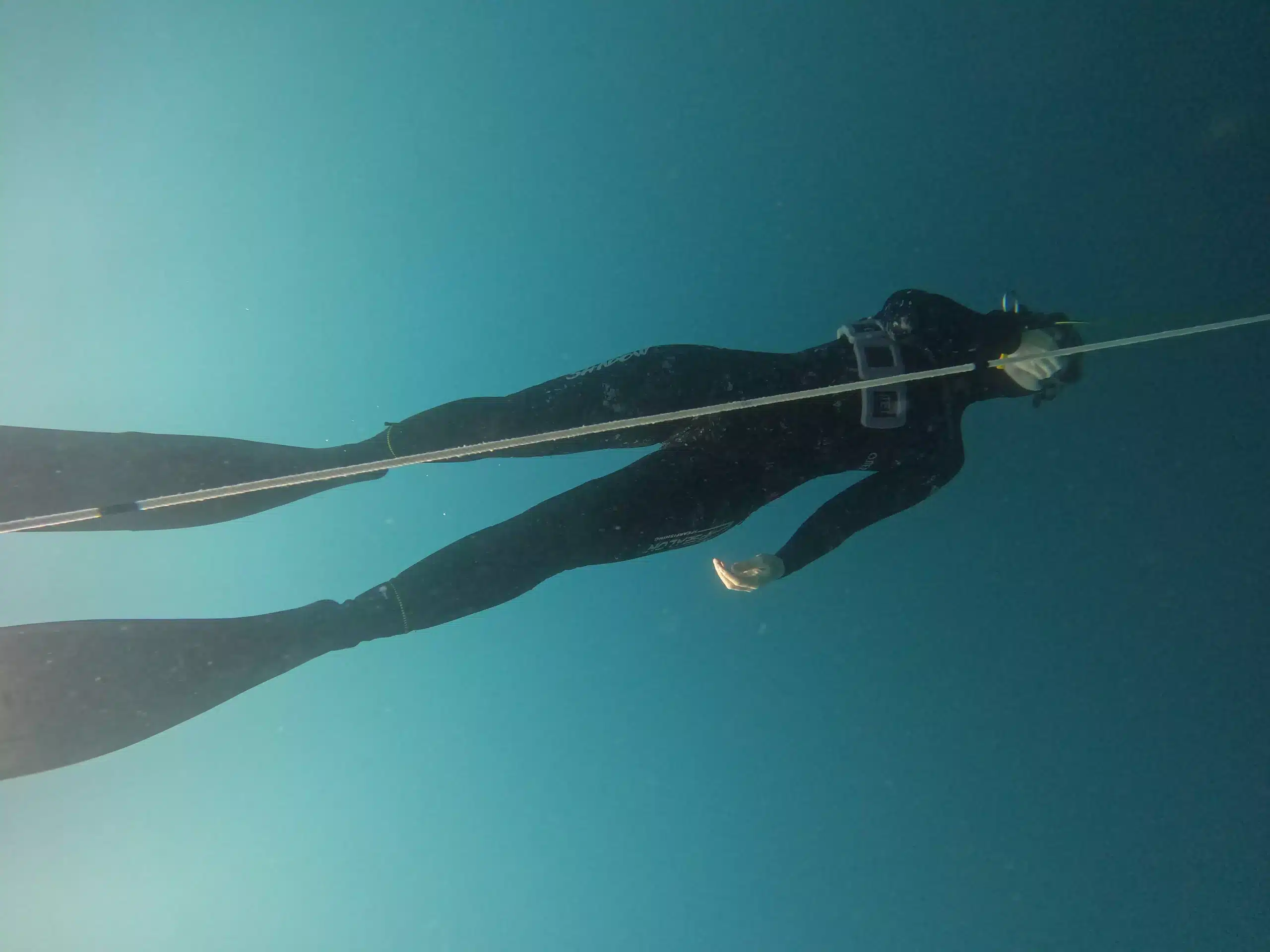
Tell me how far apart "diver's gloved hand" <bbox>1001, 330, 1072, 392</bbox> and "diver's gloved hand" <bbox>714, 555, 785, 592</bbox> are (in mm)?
834

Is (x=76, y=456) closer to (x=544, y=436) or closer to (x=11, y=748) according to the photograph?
(x=11, y=748)

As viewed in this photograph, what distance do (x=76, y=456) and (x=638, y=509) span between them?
98 centimetres

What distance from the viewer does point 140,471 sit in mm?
1056

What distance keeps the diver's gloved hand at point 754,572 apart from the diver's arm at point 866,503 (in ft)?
0.08

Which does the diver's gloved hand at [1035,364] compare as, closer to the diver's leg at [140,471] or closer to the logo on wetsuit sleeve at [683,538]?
the logo on wetsuit sleeve at [683,538]

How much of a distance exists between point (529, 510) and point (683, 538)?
39cm

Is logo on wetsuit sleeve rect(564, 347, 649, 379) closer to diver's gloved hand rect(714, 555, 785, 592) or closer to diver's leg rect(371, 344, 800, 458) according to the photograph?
diver's leg rect(371, 344, 800, 458)

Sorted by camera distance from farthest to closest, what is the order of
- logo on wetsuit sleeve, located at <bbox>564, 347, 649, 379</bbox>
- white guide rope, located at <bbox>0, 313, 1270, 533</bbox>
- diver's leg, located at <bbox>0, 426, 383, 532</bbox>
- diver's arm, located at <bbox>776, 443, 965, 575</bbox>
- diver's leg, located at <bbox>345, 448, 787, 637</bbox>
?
1. diver's arm, located at <bbox>776, 443, 965, 575</bbox>
2. logo on wetsuit sleeve, located at <bbox>564, 347, 649, 379</bbox>
3. diver's leg, located at <bbox>345, 448, 787, 637</bbox>
4. diver's leg, located at <bbox>0, 426, 383, 532</bbox>
5. white guide rope, located at <bbox>0, 313, 1270, 533</bbox>

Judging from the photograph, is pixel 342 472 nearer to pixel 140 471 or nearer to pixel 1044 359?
pixel 140 471

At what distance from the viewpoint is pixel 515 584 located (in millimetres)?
1256

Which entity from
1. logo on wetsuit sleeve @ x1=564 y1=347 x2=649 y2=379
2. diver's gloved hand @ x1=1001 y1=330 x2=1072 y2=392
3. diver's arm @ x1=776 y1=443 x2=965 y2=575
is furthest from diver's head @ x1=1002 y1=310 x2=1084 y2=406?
logo on wetsuit sleeve @ x1=564 y1=347 x2=649 y2=379

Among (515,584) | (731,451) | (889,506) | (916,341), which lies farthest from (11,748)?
(916,341)

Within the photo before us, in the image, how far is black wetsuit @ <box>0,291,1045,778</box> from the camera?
3.02 ft

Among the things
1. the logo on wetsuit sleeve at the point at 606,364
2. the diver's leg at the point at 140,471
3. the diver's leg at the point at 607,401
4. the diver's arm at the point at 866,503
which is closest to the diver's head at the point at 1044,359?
the diver's arm at the point at 866,503
